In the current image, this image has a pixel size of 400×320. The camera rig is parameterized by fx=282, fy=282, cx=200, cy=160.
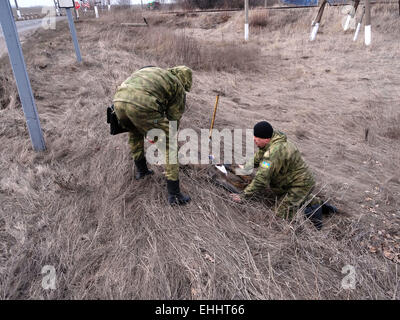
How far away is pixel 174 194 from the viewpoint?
2.81 meters

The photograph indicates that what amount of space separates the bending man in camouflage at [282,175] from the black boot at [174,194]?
0.56 m

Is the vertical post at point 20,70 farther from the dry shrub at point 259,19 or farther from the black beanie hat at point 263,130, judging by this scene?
the dry shrub at point 259,19

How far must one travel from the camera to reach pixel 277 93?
7633 millimetres

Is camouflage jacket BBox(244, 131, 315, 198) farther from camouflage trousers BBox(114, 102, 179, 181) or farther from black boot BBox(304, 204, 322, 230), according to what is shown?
camouflage trousers BBox(114, 102, 179, 181)

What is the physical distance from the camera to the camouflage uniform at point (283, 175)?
9.70ft

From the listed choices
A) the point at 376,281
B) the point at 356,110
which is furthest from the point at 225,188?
the point at 356,110

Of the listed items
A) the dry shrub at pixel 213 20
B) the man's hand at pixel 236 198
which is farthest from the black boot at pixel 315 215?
the dry shrub at pixel 213 20

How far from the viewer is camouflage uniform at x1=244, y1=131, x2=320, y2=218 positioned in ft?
9.70

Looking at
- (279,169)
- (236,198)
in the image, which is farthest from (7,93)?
(279,169)

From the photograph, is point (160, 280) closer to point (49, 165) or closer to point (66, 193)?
point (66, 193)

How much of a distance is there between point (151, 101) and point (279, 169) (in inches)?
60.9

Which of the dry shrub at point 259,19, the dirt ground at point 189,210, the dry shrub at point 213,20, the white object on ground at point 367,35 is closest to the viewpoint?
the dirt ground at point 189,210

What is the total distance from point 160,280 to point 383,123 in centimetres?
546
